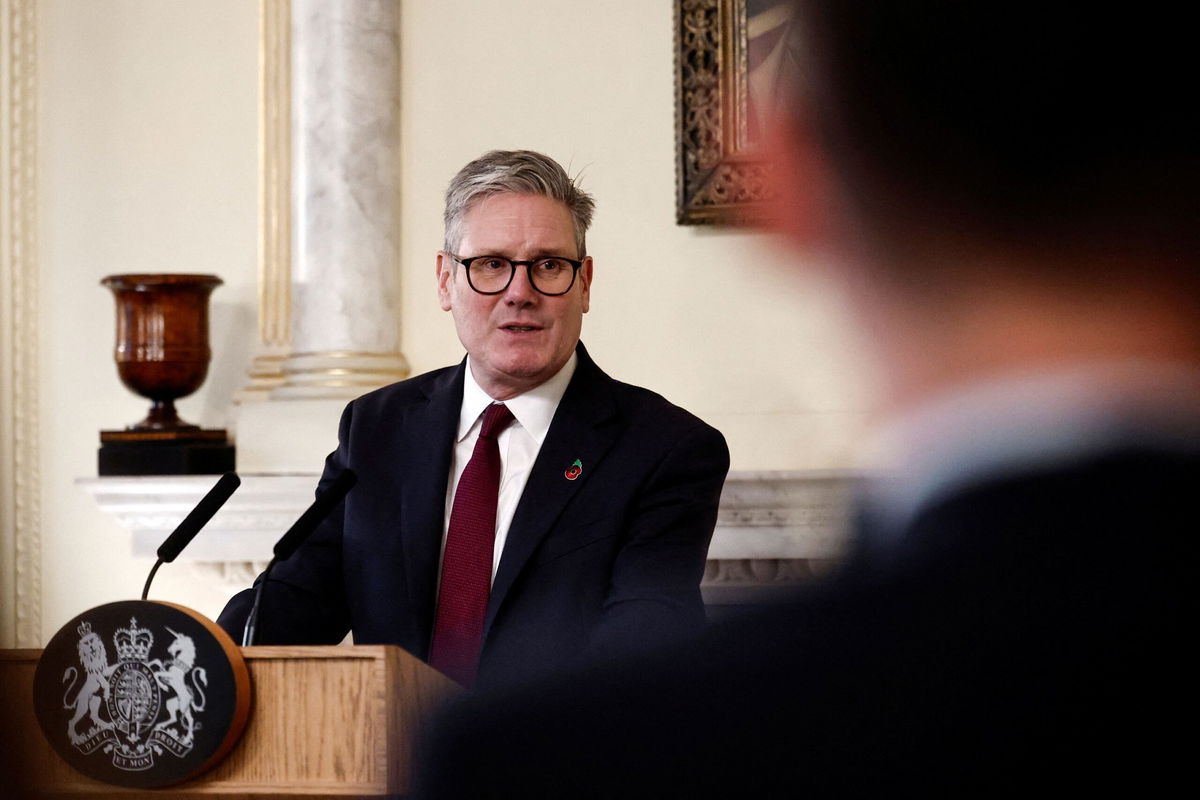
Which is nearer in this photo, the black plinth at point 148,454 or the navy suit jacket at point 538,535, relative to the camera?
the navy suit jacket at point 538,535

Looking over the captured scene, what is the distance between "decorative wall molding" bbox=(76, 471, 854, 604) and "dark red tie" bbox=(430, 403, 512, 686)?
1461 millimetres

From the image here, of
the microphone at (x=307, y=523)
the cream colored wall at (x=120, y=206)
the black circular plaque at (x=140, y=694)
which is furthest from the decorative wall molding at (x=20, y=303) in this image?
the black circular plaque at (x=140, y=694)

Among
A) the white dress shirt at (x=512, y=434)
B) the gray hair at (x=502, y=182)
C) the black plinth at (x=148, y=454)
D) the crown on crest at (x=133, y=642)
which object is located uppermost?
the gray hair at (x=502, y=182)

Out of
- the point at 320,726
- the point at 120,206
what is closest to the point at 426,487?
the point at 320,726

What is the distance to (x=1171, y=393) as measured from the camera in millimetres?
422

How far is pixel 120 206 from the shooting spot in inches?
191

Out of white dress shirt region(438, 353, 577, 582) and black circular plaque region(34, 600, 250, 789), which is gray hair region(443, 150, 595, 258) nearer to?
white dress shirt region(438, 353, 577, 582)

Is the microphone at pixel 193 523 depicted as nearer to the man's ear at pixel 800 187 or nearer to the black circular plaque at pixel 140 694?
the black circular plaque at pixel 140 694

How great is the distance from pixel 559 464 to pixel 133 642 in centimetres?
122

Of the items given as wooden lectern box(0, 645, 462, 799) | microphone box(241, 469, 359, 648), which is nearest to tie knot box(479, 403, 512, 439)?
microphone box(241, 469, 359, 648)

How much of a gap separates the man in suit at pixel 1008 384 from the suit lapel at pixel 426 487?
1.81 meters

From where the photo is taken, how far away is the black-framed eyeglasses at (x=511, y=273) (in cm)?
242

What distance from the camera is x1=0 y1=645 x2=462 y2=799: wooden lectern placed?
122 cm

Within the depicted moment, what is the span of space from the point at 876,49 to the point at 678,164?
4.09m
